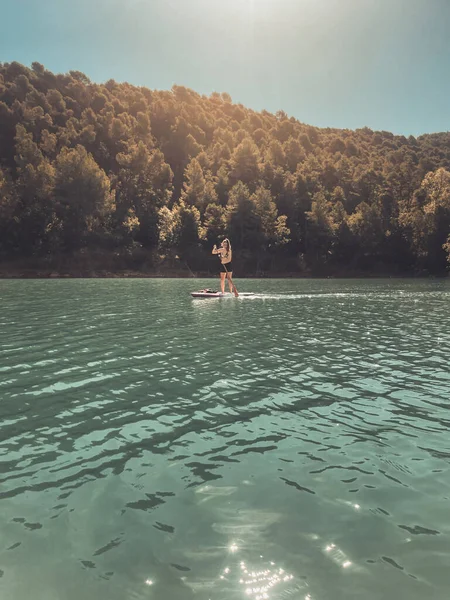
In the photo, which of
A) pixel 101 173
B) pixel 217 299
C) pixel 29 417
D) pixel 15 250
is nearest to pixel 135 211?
pixel 101 173

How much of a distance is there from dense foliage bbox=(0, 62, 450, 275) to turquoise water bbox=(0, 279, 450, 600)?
8776 centimetres

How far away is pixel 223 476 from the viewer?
6109 mm

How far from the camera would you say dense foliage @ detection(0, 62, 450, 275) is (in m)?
98.3

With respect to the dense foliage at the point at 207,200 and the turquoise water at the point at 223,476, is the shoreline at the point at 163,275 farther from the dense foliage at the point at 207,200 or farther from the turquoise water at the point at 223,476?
the turquoise water at the point at 223,476

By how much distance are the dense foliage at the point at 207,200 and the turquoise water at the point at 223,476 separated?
87764mm

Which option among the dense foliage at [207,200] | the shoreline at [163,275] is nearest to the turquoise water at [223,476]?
→ the shoreline at [163,275]

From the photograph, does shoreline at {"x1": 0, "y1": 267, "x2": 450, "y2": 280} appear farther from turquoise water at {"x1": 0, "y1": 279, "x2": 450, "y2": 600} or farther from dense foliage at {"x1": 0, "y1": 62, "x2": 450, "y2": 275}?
turquoise water at {"x1": 0, "y1": 279, "x2": 450, "y2": 600}

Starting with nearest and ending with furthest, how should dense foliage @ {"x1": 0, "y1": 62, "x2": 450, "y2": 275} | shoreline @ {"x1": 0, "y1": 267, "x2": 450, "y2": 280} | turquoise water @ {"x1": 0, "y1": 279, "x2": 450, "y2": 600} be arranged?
1. turquoise water @ {"x1": 0, "y1": 279, "x2": 450, "y2": 600}
2. shoreline @ {"x1": 0, "y1": 267, "x2": 450, "y2": 280}
3. dense foliage @ {"x1": 0, "y1": 62, "x2": 450, "y2": 275}

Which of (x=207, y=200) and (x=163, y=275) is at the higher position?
(x=207, y=200)

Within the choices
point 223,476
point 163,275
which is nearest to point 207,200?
point 163,275

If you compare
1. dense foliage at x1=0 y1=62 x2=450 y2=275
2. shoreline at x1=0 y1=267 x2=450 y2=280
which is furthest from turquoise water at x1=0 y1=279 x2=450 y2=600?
dense foliage at x1=0 y1=62 x2=450 y2=275

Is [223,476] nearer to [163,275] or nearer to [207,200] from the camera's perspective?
[163,275]

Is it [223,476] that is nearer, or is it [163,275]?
[223,476]

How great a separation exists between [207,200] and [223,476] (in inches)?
4361
